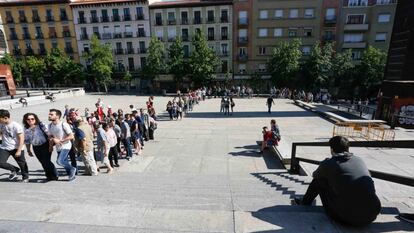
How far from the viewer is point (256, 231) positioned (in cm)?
292

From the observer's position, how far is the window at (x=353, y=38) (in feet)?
120

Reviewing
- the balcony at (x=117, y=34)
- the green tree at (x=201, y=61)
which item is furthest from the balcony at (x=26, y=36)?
the green tree at (x=201, y=61)

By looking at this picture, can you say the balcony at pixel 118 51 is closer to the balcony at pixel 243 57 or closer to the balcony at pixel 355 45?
the balcony at pixel 243 57

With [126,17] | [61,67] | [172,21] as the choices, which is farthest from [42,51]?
[172,21]

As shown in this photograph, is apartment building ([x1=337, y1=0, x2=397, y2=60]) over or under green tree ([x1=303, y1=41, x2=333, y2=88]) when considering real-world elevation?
over

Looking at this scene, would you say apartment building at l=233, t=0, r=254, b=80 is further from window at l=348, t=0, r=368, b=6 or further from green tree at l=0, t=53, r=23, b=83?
green tree at l=0, t=53, r=23, b=83

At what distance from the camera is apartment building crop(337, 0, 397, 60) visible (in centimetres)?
3481

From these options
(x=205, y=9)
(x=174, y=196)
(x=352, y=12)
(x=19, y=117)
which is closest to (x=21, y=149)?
(x=174, y=196)

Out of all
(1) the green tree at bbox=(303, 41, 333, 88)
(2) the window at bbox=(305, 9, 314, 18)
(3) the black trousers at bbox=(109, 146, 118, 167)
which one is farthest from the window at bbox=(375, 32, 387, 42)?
(3) the black trousers at bbox=(109, 146, 118, 167)

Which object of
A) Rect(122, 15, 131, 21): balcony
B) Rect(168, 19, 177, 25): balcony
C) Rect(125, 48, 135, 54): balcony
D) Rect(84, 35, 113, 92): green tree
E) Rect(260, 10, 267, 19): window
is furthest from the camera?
Rect(125, 48, 135, 54): balcony

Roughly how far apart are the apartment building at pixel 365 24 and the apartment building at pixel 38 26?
46.6 meters

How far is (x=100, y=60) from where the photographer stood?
38.4 meters

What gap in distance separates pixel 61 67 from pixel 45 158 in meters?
A: 43.4

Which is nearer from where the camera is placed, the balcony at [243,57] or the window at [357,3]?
the window at [357,3]
